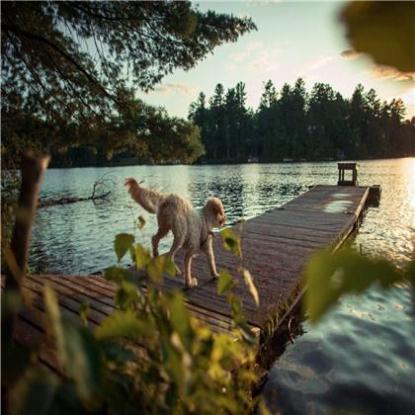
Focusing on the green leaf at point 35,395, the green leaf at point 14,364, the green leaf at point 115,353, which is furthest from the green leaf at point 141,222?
the green leaf at point 35,395

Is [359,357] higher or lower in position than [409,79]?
lower

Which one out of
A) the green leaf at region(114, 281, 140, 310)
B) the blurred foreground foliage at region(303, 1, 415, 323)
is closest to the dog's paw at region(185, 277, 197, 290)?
the green leaf at region(114, 281, 140, 310)

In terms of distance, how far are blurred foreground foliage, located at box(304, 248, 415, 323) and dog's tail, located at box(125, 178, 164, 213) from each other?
4.22 m

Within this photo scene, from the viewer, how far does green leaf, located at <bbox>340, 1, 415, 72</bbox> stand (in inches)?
15.5

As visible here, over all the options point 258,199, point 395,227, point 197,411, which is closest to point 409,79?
point 197,411

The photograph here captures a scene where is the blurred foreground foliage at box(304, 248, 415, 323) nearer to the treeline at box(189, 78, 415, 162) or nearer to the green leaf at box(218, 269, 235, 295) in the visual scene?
the green leaf at box(218, 269, 235, 295)

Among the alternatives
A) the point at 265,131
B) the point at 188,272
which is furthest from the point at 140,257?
the point at 265,131

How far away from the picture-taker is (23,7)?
5.50 metres

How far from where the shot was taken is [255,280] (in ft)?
19.1

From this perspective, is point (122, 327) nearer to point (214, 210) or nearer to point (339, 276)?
point (339, 276)

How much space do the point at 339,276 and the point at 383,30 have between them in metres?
0.30

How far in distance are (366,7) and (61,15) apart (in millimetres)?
7441

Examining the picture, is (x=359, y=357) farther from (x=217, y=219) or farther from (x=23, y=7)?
(x=23, y=7)

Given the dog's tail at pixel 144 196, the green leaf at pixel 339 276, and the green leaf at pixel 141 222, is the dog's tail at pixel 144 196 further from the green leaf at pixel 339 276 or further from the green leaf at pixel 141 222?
the green leaf at pixel 339 276
